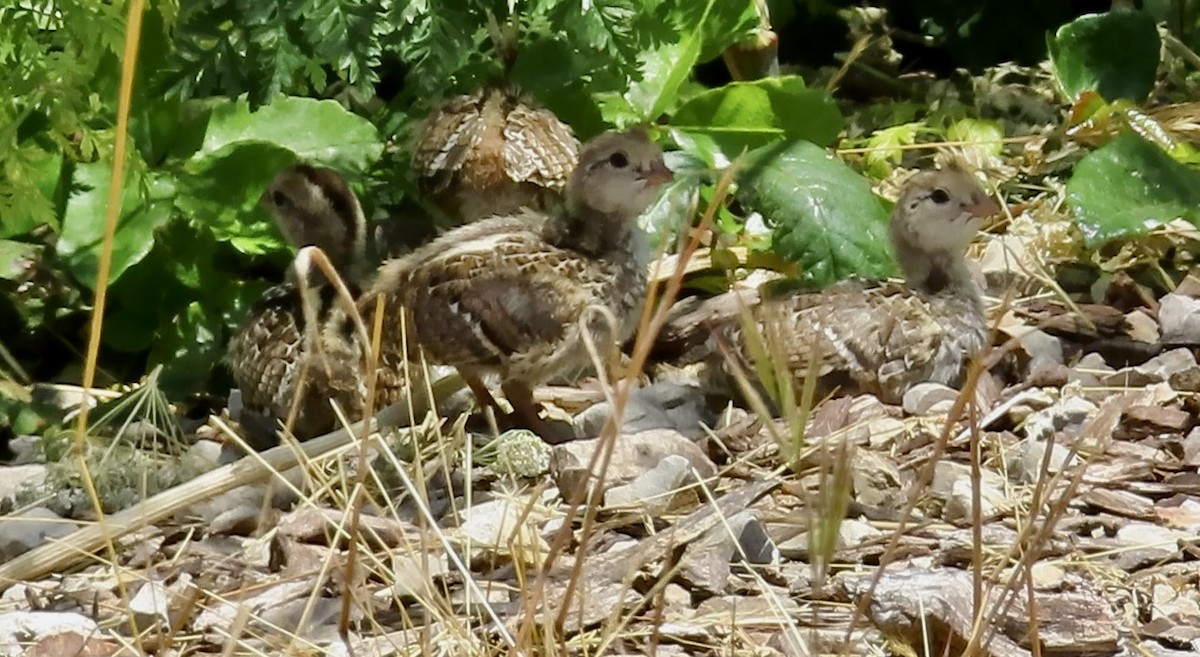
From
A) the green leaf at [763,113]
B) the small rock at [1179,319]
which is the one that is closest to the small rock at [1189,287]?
the small rock at [1179,319]

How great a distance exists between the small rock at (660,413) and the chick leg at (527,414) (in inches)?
1.7

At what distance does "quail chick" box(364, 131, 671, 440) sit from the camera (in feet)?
12.4

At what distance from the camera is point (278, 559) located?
3152mm

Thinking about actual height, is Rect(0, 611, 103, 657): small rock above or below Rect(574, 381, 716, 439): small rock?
above

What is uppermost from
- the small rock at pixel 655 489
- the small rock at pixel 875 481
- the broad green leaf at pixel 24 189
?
the broad green leaf at pixel 24 189

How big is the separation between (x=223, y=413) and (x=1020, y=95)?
344 cm

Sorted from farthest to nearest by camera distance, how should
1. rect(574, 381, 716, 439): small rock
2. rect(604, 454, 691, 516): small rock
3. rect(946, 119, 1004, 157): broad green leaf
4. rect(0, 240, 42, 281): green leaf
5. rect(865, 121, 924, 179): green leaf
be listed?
rect(946, 119, 1004, 157): broad green leaf → rect(865, 121, 924, 179): green leaf → rect(0, 240, 42, 281): green leaf → rect(574, 381, 716, 439): small rock → rect(604, 454, 691, 516): small rock

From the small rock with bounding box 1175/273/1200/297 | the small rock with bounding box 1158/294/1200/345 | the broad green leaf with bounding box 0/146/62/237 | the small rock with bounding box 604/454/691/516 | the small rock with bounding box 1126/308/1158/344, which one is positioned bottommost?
the small rock with bounding box 1126/308/1158/344

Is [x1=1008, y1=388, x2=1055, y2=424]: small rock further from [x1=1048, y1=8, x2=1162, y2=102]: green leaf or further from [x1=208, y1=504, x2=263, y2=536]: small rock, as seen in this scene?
[x1=1048, y1=8, x2=1162, y2=102]: green leaf

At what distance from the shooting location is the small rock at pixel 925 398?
3977 mm

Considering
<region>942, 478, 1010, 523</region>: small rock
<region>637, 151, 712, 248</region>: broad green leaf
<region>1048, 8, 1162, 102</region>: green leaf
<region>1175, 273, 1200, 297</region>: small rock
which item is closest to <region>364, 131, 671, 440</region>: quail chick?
<region>637, 151, 712, 248</region>: broad green leaf

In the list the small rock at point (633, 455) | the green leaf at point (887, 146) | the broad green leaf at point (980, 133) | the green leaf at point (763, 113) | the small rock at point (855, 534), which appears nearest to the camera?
the small rock at point (855, 534)

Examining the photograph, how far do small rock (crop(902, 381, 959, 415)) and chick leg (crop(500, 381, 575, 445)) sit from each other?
0.81m

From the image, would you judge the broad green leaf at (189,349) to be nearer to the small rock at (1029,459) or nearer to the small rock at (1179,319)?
the small rock at (1029,459)
